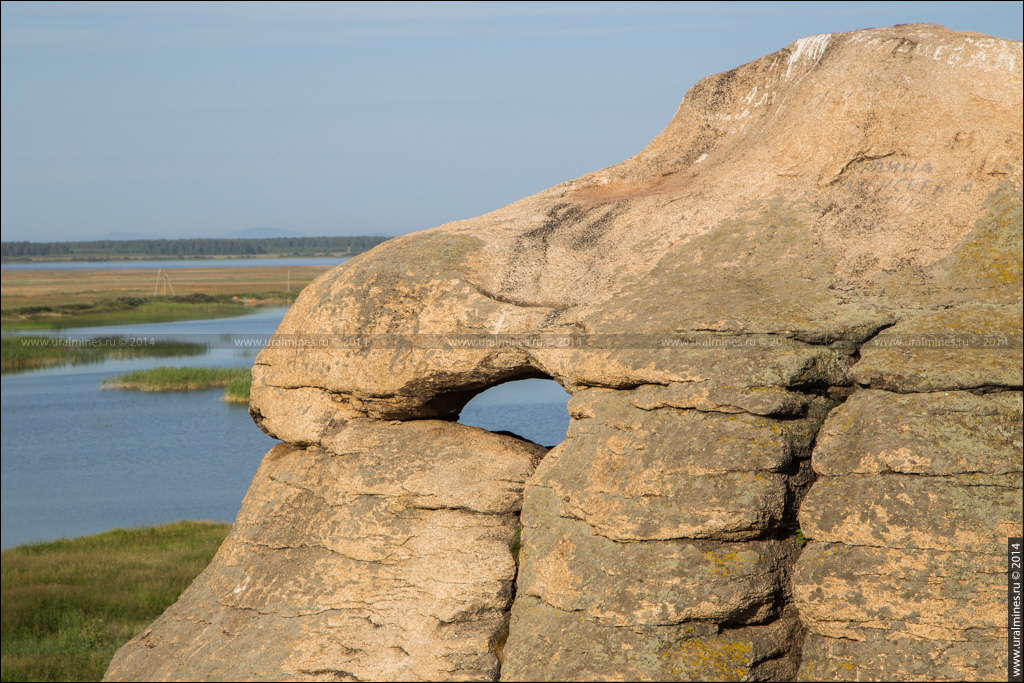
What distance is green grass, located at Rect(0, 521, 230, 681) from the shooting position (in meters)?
13.6

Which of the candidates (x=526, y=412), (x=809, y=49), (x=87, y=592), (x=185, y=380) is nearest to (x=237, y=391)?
(x=185, y=380)

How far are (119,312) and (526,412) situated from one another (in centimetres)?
4612

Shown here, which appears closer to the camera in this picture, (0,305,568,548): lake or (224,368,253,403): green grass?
(0,305,568,548): lake

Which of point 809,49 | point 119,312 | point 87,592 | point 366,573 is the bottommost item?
point 87,592

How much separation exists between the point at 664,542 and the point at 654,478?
0.38 meters

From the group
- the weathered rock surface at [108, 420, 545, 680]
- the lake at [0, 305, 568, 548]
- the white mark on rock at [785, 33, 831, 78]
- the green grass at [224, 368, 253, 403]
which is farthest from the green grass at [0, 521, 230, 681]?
the green grass at [224, 368, 253, 403]

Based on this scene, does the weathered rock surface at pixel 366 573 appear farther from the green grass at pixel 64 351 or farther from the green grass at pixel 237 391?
the green grass at pixel 64 351

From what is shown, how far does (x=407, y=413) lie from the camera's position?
695cm

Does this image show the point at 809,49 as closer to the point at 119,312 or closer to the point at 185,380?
the point at 185,380

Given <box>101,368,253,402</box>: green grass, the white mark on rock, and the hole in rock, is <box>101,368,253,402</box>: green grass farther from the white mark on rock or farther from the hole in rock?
the white mark on rock

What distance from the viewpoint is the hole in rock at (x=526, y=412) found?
25297 mm

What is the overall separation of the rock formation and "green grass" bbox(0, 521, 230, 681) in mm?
8477

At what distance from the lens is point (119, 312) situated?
64312 millimetres

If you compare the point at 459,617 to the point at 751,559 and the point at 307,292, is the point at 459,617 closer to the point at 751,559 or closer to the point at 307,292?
the point at 751,559
